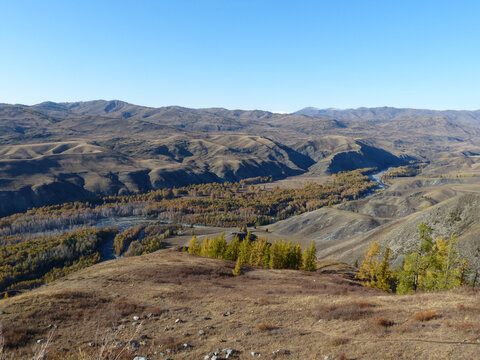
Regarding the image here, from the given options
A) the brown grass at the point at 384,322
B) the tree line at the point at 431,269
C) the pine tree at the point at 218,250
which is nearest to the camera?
the brown grass at the point at 384,322

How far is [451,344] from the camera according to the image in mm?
17359

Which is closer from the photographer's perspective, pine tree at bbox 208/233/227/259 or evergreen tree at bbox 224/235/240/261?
evergreen tree at bbox 224/235/240/261

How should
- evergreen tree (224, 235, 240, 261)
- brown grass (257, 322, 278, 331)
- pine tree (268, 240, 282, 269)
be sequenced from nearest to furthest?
1. brown grass (257, 322, 278, 331)
2. pine tree (268, 240, 282, 269)
3. evergreen tree (224, 235, 240, 261)

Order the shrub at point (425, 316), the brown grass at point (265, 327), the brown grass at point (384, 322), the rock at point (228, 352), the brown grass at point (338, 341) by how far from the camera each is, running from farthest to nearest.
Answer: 1. the brown grass at point (265, 327)
2. the shrub at point (425, 316)
3. the brown grass at point (384, 322)
4. the brown grass at point (338, 341)
5. the rock at point (228, 352)

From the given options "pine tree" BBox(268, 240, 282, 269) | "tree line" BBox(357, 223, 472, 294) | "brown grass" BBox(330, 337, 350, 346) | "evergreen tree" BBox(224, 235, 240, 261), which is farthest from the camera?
"evergreen tree" BBox(224, 235, 240, 261)

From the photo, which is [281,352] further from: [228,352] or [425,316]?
[425,316]

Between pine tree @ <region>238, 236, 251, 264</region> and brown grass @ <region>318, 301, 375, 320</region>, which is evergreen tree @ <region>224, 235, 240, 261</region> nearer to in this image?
pine tree @ <region>238, 236, 251, 264</region>

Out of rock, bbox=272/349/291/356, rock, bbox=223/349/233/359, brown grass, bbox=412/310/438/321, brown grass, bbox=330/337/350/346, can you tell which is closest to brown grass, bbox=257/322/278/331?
rock, bbox=272/349/291/356

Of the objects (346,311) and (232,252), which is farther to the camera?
(232,252)

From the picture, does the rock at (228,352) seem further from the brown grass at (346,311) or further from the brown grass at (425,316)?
the brown grass at (425,316)

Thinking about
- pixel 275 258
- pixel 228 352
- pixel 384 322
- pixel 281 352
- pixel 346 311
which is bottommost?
pixel 275 258

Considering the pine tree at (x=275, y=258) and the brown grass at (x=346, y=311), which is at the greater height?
the brown grass at (x=346, y=311)

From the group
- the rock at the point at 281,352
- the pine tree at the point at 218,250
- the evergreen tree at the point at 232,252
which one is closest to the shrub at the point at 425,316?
the rock at the point at 281,352

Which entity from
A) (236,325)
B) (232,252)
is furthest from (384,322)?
(232,252)
